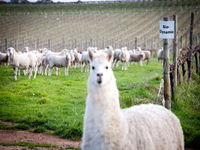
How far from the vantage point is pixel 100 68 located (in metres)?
4.48

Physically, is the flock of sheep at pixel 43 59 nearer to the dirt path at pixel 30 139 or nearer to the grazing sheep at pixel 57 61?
the grazing sheep at pixel 57 61

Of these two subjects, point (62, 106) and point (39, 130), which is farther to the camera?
point (62, 106)

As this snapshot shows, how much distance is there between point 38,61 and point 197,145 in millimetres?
16555

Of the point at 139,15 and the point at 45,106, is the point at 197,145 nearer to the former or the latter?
the point at 45,106

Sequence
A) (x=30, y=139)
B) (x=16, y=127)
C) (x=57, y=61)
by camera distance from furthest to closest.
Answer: (x=57, y=61) < (x=16, y=127) < (x=30, y=139)

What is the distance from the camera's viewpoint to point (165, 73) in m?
8.37

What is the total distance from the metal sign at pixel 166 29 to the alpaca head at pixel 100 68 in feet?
11.3

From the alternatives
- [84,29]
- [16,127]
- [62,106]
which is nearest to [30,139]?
[16,127]

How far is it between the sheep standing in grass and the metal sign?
318cm

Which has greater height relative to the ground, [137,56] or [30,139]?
[137,56]

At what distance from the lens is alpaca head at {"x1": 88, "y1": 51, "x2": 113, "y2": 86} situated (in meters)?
4.40

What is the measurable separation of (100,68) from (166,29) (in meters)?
3.80

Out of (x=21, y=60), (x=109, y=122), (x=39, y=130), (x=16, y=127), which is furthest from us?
(x=21, y=60)

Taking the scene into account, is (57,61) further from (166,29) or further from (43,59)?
(166,29)
